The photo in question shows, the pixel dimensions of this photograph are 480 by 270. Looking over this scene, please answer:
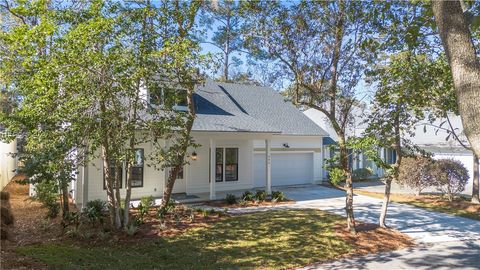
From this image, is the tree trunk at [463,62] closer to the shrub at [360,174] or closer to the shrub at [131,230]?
the shrub at [131,230]

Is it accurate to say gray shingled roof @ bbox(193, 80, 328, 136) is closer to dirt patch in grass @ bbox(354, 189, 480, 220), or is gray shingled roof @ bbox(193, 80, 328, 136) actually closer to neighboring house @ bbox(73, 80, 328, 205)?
neighboring house @ bbox(73, 80, 328, 205)

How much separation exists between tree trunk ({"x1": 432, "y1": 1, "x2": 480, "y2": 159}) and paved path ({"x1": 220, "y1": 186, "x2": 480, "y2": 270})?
6.41 m

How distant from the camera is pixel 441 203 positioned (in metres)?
16.9

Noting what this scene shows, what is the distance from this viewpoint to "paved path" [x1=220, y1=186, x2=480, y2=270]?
8492 millimetres

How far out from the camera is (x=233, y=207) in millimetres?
14898

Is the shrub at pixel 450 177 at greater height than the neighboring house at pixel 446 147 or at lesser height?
lesser

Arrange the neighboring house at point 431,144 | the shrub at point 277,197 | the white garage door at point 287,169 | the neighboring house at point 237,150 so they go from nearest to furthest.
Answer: the neighboring house at point 237,150 → the shrub at point 277,197 → the white garage door at point 287,169 → the neighboring house at point 431,144

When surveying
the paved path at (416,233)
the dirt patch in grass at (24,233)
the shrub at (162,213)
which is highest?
the shrub at (162,213)

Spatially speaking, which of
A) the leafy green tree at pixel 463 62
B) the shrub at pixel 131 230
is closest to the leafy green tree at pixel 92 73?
the shrub at pixel 131 230

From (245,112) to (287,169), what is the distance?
4.17 meters

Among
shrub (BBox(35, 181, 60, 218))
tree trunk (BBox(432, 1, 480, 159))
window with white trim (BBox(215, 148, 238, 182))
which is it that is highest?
tree trunk (BBox(432, 1, 480, 159))

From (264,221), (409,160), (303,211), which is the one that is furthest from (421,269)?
(409,160)

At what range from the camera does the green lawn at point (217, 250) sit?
8.04m

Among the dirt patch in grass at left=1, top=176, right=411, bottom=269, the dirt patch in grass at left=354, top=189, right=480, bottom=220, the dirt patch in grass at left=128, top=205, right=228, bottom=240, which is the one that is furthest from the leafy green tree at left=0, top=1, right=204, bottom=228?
the dirt patch in grass at left=354, top=189, right=480, bottom=220
